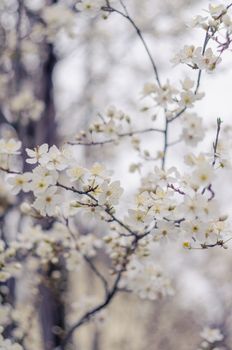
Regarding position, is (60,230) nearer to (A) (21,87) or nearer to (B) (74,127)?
(A) (21,87)

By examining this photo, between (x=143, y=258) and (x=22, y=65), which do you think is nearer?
(x=143, y=258)

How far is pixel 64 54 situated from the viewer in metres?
5.23

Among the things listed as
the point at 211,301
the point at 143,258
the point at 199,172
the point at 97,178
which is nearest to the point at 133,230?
the point at 143,258

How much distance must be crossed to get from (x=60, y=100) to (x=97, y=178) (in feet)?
16.5

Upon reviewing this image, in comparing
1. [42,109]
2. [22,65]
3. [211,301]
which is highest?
[22,65]

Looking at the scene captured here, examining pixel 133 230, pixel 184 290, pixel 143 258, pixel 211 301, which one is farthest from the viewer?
pixel 184 290

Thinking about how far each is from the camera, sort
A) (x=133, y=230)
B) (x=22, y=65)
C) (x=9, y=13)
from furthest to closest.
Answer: (x=22, y=65), (x=9, y=13), (x=133, y=230)

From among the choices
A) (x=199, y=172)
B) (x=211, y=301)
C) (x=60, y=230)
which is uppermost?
(x=199, y=172)

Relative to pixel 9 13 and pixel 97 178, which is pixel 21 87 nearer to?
pixel 9 13

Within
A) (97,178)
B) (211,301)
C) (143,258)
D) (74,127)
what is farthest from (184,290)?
(97,178)

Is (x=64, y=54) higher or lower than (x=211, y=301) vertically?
higher

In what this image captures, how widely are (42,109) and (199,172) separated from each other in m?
3.45

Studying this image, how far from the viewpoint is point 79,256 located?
9.11 ft

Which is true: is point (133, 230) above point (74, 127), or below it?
below
